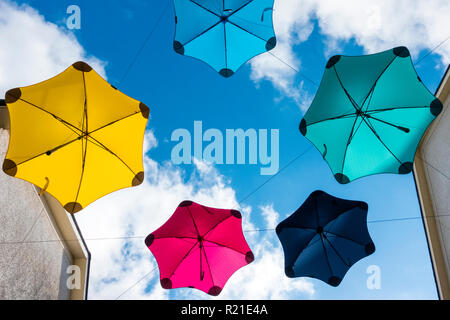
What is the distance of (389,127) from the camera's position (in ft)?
26.2

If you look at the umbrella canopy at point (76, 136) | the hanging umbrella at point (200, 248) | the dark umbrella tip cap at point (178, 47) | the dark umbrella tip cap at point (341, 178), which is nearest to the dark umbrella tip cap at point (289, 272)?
the hanging umbrella at point (200, 248)

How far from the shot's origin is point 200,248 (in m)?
9.23

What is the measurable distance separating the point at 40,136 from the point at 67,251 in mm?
4681

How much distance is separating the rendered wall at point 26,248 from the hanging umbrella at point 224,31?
4.20 m

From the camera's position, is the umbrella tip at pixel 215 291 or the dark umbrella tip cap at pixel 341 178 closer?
the dark umbrella tip cap at pixel 341 178

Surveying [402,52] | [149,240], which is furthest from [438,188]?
[149,240]

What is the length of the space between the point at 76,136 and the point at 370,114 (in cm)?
531

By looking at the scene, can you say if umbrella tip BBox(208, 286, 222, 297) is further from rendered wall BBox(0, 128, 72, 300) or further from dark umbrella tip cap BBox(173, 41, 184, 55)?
dark umbrella tip cap BBox(173, 41, 184, 55)

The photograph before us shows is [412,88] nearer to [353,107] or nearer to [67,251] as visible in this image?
[353,107]

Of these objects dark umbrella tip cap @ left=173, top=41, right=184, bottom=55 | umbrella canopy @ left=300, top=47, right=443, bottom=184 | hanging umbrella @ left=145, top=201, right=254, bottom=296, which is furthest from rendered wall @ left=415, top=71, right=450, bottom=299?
dark umbrella tip cap @ left=173, top=41, right=184, bottom=55

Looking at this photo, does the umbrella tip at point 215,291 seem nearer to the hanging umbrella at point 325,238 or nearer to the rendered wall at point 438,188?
the hanging umbrella at point 325,238

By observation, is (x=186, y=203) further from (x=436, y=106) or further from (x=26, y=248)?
(x=436, y=106)

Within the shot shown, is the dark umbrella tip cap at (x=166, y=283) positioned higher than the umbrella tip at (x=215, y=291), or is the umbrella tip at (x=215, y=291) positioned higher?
the dark umbrella tip cap at (x=166, y=283)

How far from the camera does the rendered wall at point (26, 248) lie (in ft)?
26.1
